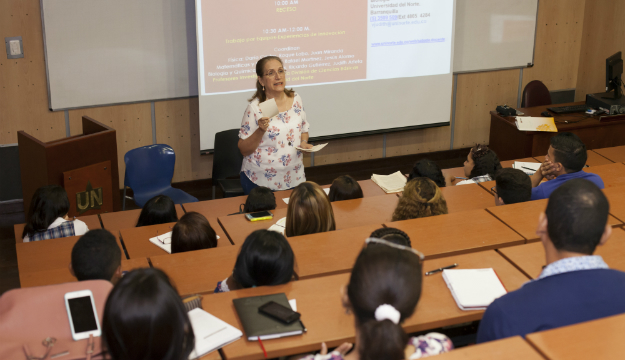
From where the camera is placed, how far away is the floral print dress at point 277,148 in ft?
12.8

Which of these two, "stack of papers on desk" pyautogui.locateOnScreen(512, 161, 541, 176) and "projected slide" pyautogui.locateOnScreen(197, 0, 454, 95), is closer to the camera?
"stack of papers on desk" pyautogui.locateOnScreen(512, 161, 541, 176)

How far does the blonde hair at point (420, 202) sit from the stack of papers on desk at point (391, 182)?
0.96m

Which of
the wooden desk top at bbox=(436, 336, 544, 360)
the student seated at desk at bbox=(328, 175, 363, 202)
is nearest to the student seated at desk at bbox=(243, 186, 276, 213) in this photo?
the student seated at desk at bbox=(328, 175, 363, 202)

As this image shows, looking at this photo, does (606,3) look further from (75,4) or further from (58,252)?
(58,252)

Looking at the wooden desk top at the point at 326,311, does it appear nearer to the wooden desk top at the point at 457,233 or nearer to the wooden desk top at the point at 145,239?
the wooden desk top at the point at 457,233

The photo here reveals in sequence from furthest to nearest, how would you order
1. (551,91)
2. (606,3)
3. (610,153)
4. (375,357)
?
(551,91), (606,3), (610,153), (375,357)

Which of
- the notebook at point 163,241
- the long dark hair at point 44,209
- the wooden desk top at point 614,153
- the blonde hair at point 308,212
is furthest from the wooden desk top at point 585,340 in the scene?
the wooden desk top at point 614,153

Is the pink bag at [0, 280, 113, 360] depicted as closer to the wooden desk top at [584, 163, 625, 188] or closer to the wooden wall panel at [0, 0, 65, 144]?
the wooden desk top at [584, 163, 625, 188]

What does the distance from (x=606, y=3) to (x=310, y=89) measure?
3.63 meters

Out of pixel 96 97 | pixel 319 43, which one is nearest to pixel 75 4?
pixel 96 97

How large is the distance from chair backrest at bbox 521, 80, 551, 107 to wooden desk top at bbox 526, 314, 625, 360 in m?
5.05

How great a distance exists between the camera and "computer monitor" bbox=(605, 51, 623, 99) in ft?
18.2

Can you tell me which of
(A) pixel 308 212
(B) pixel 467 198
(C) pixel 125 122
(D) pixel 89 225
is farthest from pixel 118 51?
(B) pixel 467 198

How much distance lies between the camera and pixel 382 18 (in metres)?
5.68
